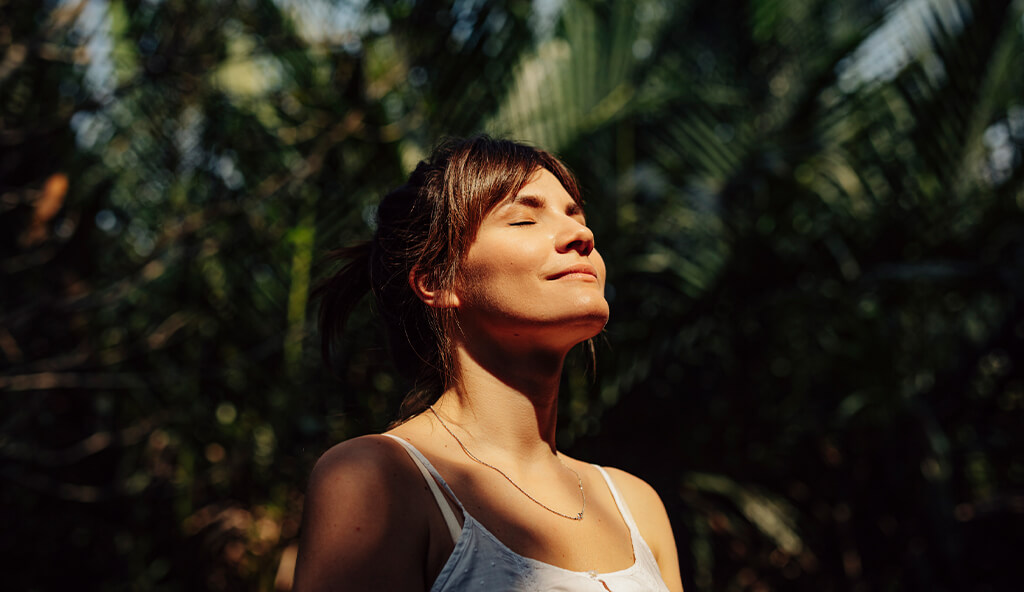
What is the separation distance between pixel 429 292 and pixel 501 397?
0.24 meters

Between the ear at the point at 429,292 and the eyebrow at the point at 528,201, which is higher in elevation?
the eyebrow at the point at 528,201

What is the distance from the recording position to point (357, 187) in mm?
3264

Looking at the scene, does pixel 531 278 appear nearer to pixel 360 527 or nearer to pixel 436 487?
pixel 436 487

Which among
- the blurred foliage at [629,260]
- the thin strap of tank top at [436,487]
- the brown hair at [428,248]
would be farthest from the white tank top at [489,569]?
the blurred foliage at [629,260]

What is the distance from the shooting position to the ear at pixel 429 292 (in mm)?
1438

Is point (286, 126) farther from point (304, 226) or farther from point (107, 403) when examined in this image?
point (107, 403)

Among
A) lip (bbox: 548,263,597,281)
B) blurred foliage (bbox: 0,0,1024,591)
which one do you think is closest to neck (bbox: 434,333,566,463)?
lip (bbox: 548,263,597,281)

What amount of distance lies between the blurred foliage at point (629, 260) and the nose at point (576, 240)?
59.7 inches

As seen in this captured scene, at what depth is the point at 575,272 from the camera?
4.37ft

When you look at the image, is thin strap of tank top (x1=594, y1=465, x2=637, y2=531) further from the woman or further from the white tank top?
the white tank top

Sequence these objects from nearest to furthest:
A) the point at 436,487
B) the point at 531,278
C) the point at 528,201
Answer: the point at 436,487 → the point at 531,278 → the point at 528,201

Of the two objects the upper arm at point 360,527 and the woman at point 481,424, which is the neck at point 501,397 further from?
the upper arm at point 360,527

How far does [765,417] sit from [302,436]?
1916 mm

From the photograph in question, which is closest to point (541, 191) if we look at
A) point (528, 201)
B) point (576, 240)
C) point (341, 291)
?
point (528, 201)
